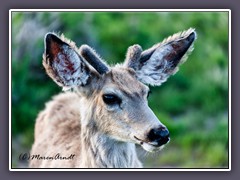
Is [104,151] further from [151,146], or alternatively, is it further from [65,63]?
[65,63]

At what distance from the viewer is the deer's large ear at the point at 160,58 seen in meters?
7.39

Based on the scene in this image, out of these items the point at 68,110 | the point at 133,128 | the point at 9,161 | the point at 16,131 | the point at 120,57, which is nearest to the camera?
the point at 133,128

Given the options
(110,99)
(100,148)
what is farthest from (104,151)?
(110,99)

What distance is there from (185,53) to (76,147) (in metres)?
1.14

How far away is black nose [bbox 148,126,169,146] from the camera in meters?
6.86

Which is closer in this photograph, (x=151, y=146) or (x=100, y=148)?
(x=151, y=146)

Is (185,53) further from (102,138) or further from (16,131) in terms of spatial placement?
(16,131)

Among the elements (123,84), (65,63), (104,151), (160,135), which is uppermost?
(65,63)

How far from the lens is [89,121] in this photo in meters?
7.31

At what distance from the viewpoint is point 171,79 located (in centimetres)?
1077

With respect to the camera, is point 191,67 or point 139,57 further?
point 191,67

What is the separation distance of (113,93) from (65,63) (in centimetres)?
41

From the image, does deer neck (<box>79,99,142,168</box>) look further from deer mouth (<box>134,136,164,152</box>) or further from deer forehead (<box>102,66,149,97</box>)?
deer mouth (<box>134,136,164,152</box>)
